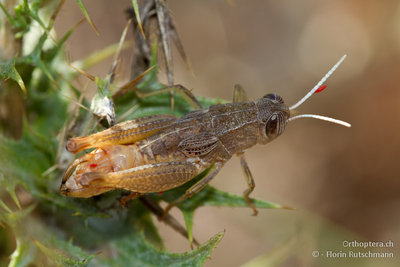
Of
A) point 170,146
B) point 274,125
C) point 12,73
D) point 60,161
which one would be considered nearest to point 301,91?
point 274,125

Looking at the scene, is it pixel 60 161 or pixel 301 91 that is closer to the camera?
pixel 60 161

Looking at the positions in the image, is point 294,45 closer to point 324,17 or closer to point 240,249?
point 324,17

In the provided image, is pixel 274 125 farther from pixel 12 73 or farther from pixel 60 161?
pixel 12 73

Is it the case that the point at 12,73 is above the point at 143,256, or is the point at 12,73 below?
above

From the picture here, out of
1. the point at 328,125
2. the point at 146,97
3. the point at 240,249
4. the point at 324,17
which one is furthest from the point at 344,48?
the point at 146,97

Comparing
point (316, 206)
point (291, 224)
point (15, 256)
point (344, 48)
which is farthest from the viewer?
point (344, 48)

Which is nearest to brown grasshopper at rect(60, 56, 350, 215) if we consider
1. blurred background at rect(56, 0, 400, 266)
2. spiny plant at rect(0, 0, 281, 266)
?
spiny plant at rect(0, 0, 281, 266)

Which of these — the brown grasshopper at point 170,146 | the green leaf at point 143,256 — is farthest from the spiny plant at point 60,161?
the brown grasshopper at point 170,146

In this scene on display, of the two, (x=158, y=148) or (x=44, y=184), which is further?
(x=158, y=148)
